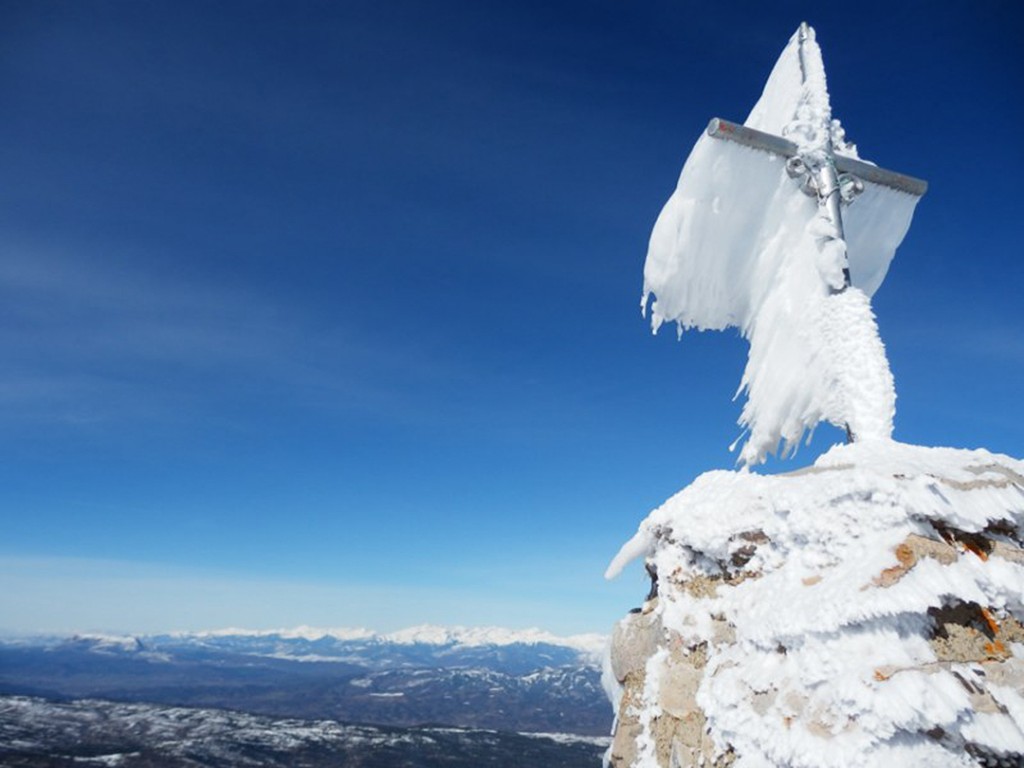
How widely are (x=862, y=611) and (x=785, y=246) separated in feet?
22.5

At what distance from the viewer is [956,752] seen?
4059 millimetres

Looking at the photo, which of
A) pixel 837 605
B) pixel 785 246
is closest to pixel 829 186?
pixel 785 246

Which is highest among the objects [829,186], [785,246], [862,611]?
[829,186]

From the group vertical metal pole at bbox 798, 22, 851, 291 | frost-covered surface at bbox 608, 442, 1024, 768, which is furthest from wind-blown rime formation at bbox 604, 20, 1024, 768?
vertical metal pole at bbox 798, 22, 851, 291

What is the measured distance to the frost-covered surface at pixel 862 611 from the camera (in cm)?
416

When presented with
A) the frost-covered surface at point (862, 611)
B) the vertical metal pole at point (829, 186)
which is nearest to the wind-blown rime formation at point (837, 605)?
the frost-covered surface at point (862, 611)

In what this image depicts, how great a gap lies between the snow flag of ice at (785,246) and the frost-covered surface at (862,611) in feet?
10.0

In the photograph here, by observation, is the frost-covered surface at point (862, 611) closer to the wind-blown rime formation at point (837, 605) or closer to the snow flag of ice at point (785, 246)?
the wind-blown rime formation at point (837, 605)

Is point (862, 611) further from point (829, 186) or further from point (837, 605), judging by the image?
point (829, 186)

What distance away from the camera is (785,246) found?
392 inches

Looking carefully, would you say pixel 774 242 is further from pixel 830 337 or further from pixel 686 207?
pixel 830 337

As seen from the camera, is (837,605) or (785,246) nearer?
(837,605)

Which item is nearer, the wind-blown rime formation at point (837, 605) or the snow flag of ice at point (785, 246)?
the wind-blown rime formation at point (837, 605)

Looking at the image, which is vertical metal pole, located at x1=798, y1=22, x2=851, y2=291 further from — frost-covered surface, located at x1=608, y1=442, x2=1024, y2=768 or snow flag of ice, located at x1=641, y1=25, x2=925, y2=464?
frost-covered surface, located at x1=608, y1=442, x2=1024, y2=768
